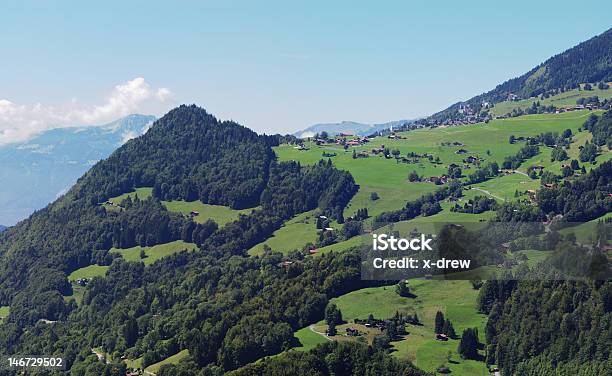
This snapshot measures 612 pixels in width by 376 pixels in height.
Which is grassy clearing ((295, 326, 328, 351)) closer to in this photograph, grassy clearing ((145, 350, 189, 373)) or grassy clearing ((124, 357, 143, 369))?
grassy clearing ((145, 350, 189, 373))

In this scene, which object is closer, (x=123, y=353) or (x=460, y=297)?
(x=460, y=297)

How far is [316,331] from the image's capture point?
16750 cm

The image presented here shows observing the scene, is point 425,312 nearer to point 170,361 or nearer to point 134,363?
point 170,361

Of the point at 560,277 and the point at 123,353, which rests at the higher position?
the point at 560,277

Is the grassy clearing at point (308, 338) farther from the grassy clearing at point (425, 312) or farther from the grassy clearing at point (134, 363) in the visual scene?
the grassy clearing at point (134, 363)

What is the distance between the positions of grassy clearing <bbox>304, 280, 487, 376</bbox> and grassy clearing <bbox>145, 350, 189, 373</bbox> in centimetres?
2829

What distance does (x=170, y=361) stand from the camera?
567ft

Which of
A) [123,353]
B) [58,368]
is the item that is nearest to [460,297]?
[123,353]

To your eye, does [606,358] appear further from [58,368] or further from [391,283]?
[58,368]

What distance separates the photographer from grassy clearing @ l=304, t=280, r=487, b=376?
144m

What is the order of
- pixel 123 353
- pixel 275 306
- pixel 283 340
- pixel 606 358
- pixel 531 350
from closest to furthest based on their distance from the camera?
pixel 606 358 → pixel 531 350 → pixel 283 340 → pixel 275 306 → pixel 123 353

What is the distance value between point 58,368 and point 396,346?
9828cm
